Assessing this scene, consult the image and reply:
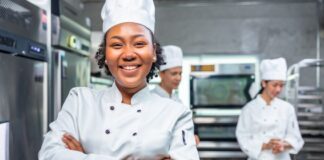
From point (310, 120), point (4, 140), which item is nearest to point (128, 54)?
point (4, 140)

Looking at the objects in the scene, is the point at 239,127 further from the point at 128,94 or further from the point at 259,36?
the point at 128,94

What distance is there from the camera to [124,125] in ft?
3.85

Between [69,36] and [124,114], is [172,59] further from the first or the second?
[124,114]

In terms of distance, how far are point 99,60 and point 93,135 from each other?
10.2 inches

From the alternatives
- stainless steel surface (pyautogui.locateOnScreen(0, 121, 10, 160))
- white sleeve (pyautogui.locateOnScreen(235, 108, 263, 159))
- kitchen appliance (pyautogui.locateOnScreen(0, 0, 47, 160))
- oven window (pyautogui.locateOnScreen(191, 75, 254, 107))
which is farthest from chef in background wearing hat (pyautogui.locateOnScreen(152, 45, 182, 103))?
oven window (pyautogui.locateOnScreen(191, 75, 254, 107))

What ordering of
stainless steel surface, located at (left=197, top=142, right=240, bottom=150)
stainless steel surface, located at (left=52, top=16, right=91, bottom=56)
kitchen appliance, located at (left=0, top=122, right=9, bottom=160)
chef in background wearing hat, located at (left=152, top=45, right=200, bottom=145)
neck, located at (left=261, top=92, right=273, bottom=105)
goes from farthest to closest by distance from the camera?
stainless steel surface, located at (left=197, top=142, right=240, bottom=150) → neck, located at (left=261, top=92, right=273, bottom=105) → chef in background wearing hat, located at (left=152, top=45, right=200, bottom=145) → stainless steel surface, located at (left=52, top=16, right=91, bottom=56) → kitchen appliance, located at (left=0, top=122, right=9, bottom=160)

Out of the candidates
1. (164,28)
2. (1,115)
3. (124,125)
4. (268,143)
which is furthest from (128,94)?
(164,28)

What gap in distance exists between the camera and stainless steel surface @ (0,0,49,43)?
1623 millimetres

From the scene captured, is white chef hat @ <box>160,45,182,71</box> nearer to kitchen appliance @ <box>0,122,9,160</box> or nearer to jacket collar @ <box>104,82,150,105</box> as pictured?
kitchen appliance @ <box>0,122,9,160</box>

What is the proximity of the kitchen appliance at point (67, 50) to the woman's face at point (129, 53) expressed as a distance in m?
1.19

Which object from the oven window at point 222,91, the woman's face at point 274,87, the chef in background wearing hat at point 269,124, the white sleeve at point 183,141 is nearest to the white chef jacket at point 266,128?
the chef in background wearing hat at point 269,124

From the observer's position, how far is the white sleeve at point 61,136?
43.1 inches

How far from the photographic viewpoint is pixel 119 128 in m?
1.17

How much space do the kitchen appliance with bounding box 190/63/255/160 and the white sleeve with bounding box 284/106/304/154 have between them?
3.41 feet
